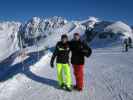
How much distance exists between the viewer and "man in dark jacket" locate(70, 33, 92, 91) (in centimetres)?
1172

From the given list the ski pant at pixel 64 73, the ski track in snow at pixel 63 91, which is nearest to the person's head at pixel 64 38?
the ski pant at pixel 64 73

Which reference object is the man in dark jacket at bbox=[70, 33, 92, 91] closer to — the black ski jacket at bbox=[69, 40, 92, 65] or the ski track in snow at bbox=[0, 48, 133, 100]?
the black ski jacket at bbox=[69, 40, 92, 65]

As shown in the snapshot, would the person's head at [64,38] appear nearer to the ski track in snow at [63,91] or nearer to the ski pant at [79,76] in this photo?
the ski pant at [79,76]

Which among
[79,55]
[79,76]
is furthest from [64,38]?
[79,76]

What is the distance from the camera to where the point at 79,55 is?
11.9 m

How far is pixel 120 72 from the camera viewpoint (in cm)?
1620

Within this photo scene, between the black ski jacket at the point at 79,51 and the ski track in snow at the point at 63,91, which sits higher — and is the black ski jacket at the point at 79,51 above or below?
above

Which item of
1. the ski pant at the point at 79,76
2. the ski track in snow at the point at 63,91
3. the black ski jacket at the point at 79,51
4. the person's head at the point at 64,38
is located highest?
the person's head at the point at 64,38

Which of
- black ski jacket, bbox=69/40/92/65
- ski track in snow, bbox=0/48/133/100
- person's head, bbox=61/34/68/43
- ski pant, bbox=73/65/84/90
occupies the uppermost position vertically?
person's head, bbox=61/34/68/43

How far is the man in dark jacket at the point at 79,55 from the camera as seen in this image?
11.7m

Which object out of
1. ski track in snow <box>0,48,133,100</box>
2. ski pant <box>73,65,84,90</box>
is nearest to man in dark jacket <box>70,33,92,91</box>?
ski pant <box>73,65,84,90</box>

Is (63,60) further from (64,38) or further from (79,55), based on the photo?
(64,38)

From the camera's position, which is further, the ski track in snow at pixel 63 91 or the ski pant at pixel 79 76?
the ski pant at pixel 79 76

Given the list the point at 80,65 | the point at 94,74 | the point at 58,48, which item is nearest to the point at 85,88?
the point at 80,65
